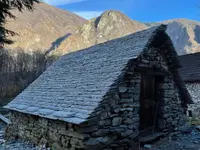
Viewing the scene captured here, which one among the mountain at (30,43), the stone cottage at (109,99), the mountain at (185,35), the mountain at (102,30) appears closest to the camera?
the stone cottage at (109,99)

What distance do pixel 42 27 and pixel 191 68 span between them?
1521 inches

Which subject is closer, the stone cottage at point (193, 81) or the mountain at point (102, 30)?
the stone cottage at point (193, 81)

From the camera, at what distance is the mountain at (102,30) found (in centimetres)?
4372

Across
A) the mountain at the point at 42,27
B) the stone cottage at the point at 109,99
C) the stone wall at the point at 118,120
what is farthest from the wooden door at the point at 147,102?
the mountain at the point at 42,27

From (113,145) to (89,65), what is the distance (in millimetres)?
3325

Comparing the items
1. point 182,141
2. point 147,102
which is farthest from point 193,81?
point 147,102

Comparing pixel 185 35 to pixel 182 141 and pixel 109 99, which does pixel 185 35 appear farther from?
pixel 109 99

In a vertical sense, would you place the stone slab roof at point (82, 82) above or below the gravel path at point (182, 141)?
above

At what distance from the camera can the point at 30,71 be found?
2270 centimetres

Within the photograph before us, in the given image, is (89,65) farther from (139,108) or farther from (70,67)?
(139,108)

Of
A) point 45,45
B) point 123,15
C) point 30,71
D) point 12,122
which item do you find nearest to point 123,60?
point 12,122

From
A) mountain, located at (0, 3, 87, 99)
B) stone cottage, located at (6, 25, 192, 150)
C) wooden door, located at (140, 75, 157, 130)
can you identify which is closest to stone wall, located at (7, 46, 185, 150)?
stone cottage, located at (6, 25, 192, 150)

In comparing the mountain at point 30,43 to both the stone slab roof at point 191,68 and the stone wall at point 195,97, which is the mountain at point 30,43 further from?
the stone wall at point 195,97

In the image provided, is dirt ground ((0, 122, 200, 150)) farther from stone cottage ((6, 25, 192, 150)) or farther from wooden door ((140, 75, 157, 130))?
wooden door ((140, 75, 157, 130))
